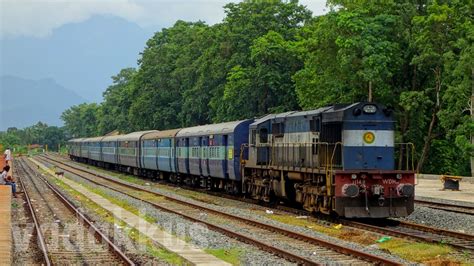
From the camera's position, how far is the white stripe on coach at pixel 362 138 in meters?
18.9

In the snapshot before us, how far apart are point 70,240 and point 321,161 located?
26.1ft

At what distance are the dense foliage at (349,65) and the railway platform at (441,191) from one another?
2329 mm

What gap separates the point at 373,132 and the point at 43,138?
567ft

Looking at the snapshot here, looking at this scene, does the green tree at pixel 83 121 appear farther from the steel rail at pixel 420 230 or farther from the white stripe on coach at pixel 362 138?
the steel rail at pixel 420 230

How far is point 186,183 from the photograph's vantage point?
3925 centimetres

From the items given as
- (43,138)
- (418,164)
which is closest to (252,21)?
(418,164)

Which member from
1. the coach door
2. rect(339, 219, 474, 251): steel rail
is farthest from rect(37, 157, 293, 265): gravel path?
the coach door

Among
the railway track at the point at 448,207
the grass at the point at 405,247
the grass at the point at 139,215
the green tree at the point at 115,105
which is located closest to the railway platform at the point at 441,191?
the railway track at the point at 448,207

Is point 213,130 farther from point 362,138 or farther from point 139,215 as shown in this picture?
point 362,138

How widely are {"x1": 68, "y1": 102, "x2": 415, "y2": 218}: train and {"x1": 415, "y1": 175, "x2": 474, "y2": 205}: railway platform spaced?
507cm

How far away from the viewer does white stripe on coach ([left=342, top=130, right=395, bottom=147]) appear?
18938 millimetres

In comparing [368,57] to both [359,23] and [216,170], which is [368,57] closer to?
[359,23]

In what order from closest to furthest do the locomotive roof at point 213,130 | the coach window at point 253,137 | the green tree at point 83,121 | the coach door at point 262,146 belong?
the coach door at point 262,146
the coach window at point 253,137
the locomotive roof at point 213,130
the green tree at point 83,121

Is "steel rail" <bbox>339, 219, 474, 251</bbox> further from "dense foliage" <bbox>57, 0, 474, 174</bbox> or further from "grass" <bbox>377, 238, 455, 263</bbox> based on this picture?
"dense foliage" <bbox>57, 0, 474, 174</bbox>
